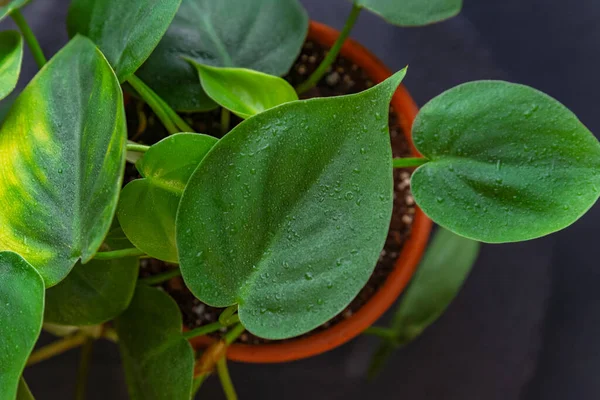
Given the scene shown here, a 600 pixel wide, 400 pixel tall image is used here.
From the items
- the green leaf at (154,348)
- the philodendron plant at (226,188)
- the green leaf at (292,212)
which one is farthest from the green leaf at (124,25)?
the green leaf at (154,348)

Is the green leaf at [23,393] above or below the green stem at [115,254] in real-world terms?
below

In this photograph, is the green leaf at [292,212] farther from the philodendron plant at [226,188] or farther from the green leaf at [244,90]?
the green leaf at [244,90]

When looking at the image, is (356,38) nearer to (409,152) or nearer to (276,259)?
(409,152)

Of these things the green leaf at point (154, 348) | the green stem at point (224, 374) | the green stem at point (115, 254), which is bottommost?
the green stem at point (224, 374)

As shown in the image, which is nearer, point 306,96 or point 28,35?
point 28,35

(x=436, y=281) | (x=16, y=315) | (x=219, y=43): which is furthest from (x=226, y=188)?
(x=436, y=281)

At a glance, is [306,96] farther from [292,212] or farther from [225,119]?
[292,212]

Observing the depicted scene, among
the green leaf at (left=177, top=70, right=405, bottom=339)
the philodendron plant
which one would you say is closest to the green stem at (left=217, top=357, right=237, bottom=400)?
the philodendron plant
